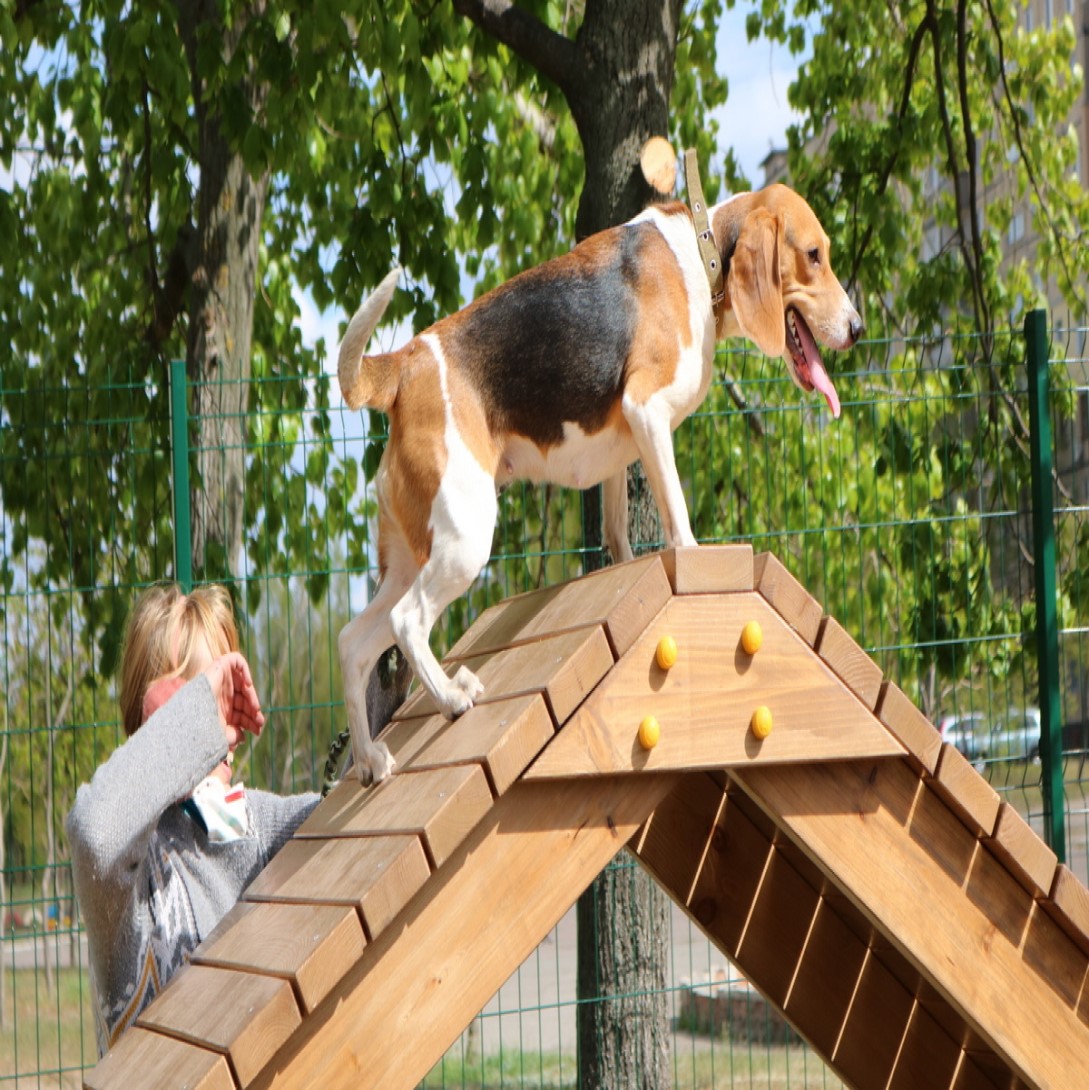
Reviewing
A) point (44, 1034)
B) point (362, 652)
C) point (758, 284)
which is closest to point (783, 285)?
point (758, 284)

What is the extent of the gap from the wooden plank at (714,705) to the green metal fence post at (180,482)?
8.47 feet

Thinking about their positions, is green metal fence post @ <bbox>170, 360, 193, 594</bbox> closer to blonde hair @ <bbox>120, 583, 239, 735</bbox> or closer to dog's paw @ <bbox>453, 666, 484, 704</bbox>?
blonde hair @ <bbox>120, 583, 239, 735</bbox>

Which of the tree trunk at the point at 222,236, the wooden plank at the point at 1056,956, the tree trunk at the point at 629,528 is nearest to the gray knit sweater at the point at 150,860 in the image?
the wooden plank at the point at 1056,956

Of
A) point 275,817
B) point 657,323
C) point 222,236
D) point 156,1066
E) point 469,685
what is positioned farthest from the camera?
point 222,236

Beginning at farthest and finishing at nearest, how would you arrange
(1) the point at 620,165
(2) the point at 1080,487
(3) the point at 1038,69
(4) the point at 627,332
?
(3) the point at 1038,69, (2) the point at 1080,487, (1) the point at 620,165, (4) the point at 627,332

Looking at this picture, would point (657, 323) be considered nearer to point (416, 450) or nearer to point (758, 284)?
point (758, 284)

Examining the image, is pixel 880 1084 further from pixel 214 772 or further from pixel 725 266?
pixel 725 266

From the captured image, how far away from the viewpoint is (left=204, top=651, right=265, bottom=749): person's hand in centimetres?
239

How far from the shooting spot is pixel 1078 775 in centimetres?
489

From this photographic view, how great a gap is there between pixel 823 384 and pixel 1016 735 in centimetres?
289

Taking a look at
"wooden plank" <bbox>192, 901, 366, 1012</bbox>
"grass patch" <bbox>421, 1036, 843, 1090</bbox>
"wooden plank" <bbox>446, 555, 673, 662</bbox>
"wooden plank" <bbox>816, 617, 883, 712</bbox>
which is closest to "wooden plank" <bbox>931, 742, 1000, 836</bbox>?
"wooden plank" <bbox>816, 617, 883, 712</bbox>

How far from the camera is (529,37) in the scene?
452 cm

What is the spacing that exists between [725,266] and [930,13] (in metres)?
3.39

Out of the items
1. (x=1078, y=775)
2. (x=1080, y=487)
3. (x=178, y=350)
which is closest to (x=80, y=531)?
(x=178, y=350)
